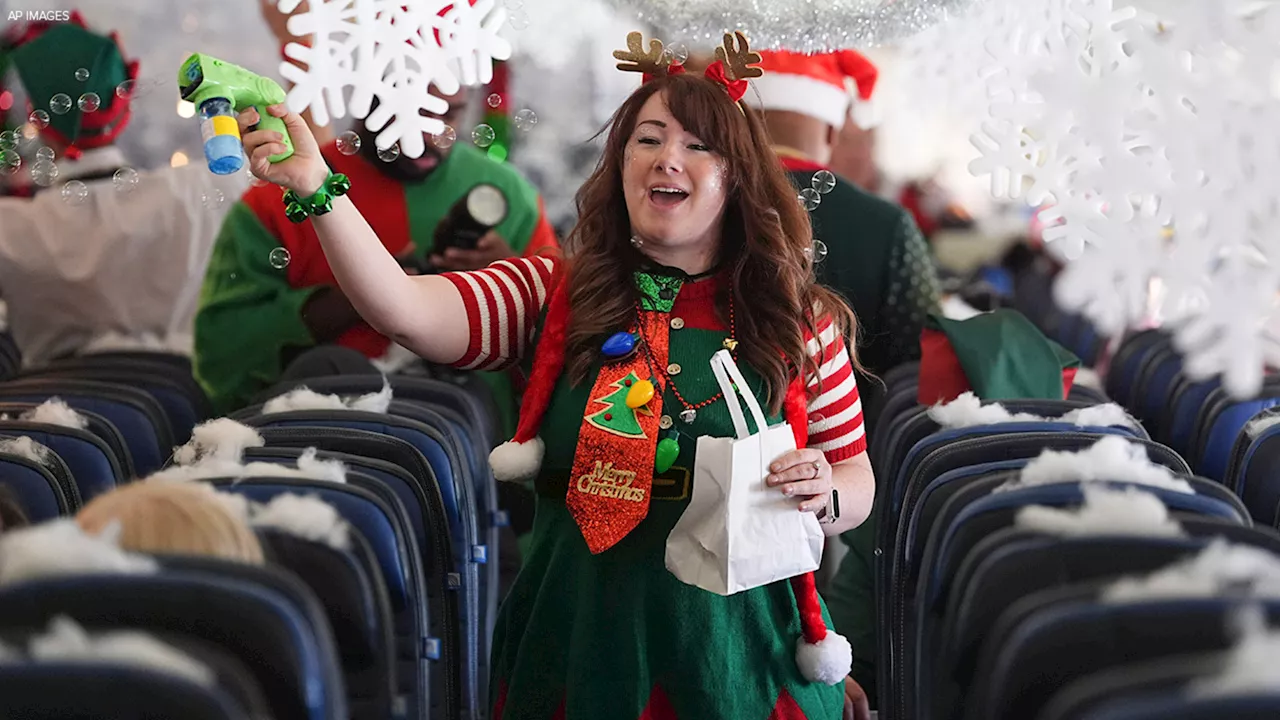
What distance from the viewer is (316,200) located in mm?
1546

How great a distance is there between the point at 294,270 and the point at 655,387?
4.96 ft

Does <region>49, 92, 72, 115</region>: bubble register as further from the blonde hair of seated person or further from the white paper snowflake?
the white paper snowflake

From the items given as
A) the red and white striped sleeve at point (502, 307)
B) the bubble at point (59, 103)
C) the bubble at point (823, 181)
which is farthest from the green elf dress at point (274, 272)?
the red and white striped sleeve at point (502, 307)

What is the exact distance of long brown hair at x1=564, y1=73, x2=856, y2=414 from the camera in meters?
1.73

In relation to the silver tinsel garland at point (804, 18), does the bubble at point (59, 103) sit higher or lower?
higher

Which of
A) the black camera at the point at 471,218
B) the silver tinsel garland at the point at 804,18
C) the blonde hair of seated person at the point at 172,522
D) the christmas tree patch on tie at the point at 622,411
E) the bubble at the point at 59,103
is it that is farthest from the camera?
the black camera at the point at 471,218

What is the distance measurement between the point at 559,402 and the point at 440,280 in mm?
229

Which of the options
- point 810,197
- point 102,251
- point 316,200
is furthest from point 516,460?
point 102,251

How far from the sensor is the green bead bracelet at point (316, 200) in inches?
60.9

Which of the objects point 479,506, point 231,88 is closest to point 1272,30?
point 231,88

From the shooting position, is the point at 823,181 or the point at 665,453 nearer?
the point at 665,453

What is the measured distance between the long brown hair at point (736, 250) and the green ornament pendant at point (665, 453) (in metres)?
0.14

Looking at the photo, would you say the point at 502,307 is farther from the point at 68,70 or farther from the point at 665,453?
the point at 68,70

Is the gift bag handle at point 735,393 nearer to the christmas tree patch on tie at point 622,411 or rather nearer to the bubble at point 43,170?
the christmas tree patch on tie at point 622,411
